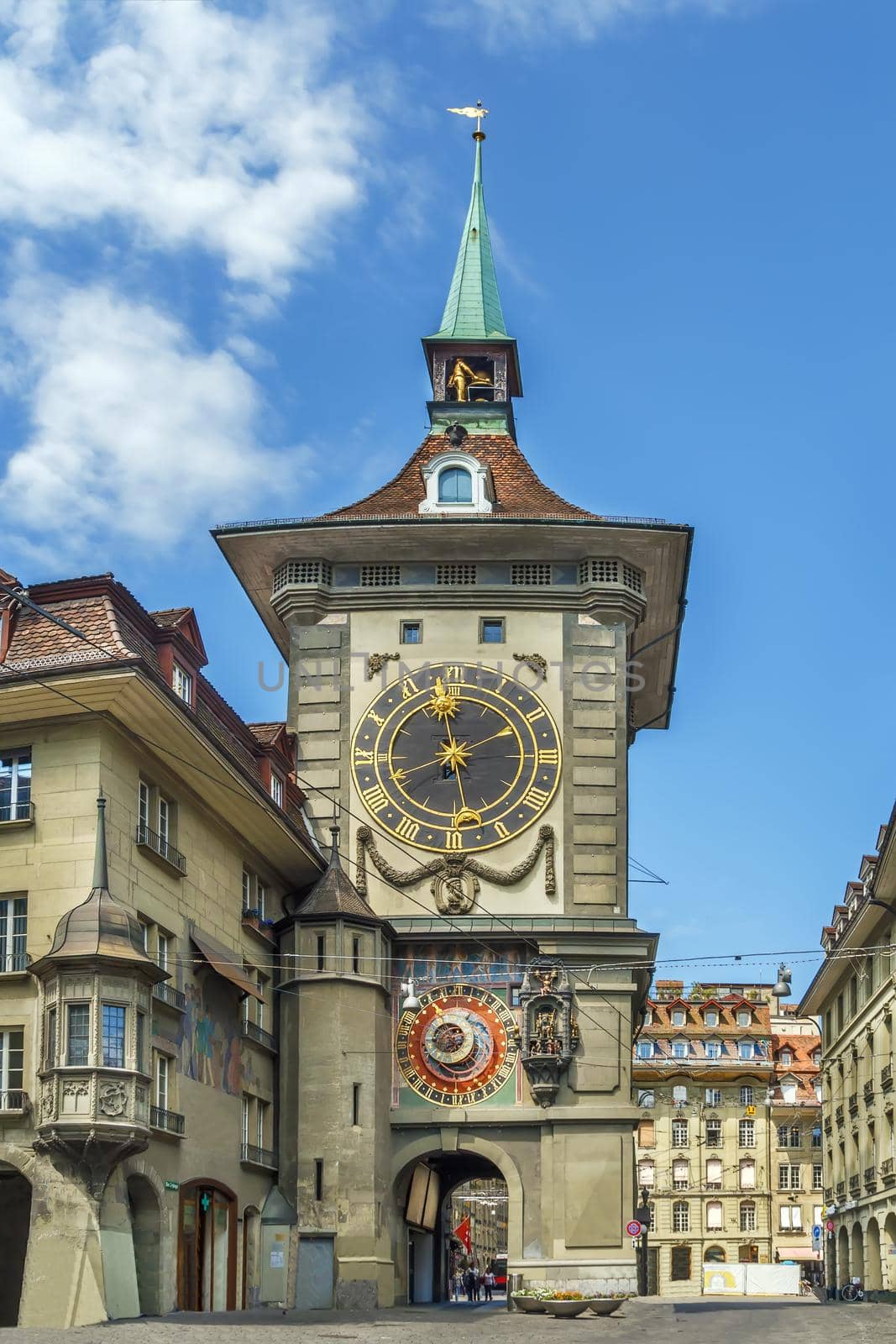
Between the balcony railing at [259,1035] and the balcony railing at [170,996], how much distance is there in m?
4.96

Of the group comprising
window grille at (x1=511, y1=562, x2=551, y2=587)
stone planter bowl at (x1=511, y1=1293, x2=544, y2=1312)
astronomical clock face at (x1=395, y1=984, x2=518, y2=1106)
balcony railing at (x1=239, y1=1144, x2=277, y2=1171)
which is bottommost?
stone planter bowl at (x1=511, y1=1293, x2=544, y2=1312)

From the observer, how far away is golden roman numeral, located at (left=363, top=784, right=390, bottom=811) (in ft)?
161

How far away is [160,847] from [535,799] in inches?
Answer: 562

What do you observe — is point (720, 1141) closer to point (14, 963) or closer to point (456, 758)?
point (456, 758)

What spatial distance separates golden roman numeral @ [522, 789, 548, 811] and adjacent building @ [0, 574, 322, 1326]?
8427 millimetres

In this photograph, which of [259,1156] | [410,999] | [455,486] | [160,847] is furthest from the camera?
[455,486]

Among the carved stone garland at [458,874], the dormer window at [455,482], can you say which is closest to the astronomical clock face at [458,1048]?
the carved stone garland at [458,874]

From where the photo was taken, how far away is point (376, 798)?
49.2m

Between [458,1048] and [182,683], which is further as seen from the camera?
[458,1048]

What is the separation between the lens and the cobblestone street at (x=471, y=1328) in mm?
28547

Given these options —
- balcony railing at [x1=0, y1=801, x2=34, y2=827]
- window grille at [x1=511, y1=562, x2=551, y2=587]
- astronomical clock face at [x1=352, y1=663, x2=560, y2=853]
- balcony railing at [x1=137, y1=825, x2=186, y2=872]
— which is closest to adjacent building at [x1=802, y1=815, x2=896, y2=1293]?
astronomical clock face at [x1=352, y1=663, x2=560, y2=853]

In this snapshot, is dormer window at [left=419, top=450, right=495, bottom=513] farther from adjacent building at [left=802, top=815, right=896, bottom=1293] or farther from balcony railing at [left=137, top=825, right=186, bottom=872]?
balcony railing at [left=137, top=825, right=186, bottom=872]

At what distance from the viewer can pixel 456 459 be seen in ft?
174

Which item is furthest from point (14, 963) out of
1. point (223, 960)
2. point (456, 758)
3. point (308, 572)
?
point (308, 572)
